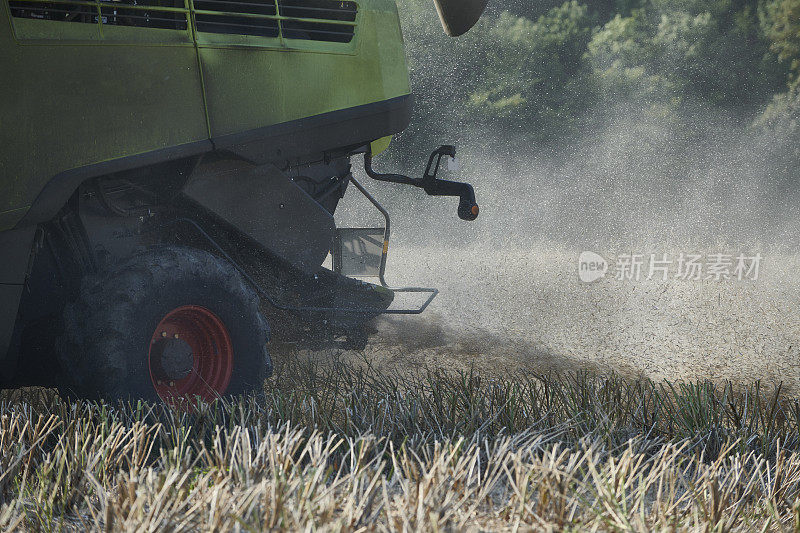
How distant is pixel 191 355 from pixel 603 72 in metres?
20.5

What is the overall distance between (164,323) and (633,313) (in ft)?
19.2

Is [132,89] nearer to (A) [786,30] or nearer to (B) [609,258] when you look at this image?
(B) [609,258]

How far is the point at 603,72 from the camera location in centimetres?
2175

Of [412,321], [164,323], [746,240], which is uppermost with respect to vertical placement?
[164,323]

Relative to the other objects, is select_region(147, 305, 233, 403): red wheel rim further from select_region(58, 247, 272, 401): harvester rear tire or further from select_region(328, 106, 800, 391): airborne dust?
select_region(328, 106, 800, 391): airborne dust

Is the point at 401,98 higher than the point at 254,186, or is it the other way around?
the point at 401,98

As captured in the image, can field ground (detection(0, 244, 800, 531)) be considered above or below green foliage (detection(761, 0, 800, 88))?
below

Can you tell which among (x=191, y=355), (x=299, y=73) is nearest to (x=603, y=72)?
(x=299, y=73)

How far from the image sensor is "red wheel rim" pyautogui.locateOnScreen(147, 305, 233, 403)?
323 cm

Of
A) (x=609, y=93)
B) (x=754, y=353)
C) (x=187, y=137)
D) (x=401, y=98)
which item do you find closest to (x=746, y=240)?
(x=609, y=93)

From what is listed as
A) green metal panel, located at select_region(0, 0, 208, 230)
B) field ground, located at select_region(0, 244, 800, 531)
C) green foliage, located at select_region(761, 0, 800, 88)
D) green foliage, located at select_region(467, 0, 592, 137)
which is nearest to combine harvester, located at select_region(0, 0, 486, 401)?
green metal panel, located at select_region(0, 0, 208, 230)

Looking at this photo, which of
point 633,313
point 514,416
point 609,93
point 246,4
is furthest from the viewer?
point 609,93

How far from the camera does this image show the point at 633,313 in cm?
800

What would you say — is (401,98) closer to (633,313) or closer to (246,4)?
(246,4)
